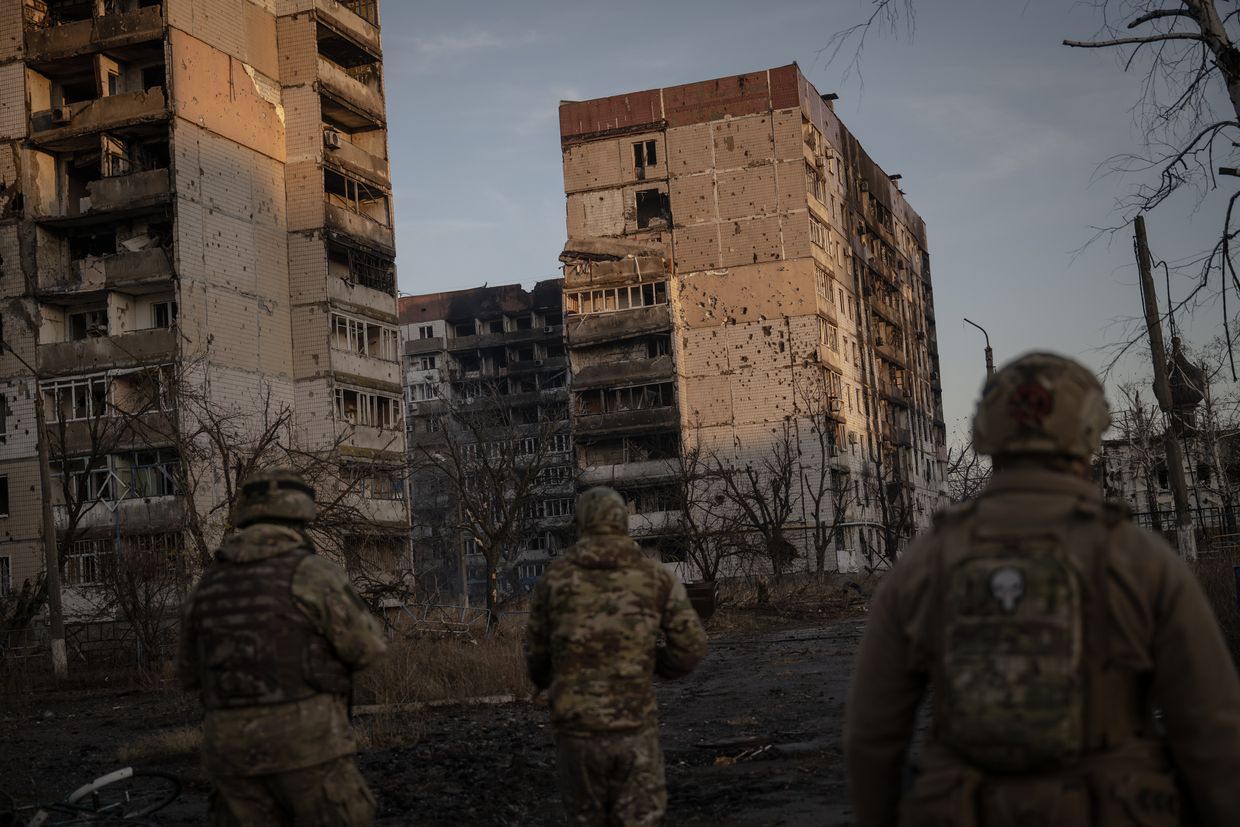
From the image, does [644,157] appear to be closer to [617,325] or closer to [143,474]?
[617,325]

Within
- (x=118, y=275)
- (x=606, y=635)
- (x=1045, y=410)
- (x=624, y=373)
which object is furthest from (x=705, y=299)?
(x=1045, y=410)

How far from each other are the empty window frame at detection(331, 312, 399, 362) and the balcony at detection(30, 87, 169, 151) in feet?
29.9

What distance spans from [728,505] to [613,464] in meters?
6.22

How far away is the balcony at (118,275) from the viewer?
40312 millimetres

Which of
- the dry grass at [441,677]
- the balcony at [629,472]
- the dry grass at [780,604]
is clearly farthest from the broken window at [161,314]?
the dry grass at [441,677]

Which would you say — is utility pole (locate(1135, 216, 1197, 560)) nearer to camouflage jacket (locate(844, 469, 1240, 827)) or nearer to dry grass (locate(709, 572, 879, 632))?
dry grass (locate(709, 572, 879, 632))

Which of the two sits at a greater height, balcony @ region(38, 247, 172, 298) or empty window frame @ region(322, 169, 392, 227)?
empty window frame @ region(322, 169, 392, 227)

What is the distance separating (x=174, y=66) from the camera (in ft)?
134

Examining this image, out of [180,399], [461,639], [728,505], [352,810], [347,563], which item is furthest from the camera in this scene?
[728,505]

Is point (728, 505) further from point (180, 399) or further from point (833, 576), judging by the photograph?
point (180, 399)

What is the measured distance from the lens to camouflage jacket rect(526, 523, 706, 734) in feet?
19.4

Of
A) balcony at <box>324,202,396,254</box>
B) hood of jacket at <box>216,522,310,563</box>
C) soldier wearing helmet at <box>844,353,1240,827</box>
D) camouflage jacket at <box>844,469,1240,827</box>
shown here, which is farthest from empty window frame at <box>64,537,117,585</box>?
soldier wearing helmet at <box>844,353,1240,827</box>

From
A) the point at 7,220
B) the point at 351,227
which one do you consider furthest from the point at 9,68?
the point at 351,227

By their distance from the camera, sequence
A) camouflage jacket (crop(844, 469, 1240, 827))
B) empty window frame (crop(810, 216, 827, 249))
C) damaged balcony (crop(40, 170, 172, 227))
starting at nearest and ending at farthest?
camouflage jacket (crop(844, 469, 1240, 827))
damaged balcony (crop(40, 170, 172, 227))
empty window frame (crop(810, 216, 827, 249))
